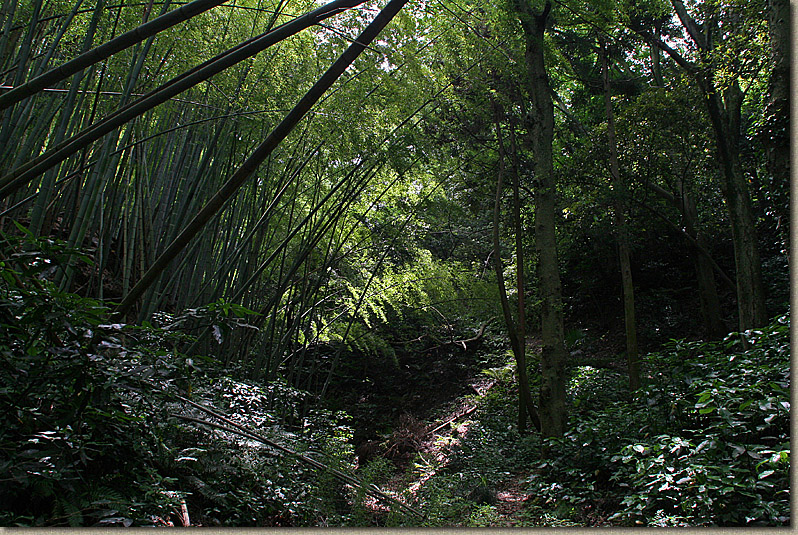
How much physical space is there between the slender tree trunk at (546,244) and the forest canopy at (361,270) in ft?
0.06

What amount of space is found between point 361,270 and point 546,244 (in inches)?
64.9

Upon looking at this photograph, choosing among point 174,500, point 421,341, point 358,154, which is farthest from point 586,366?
point 174,500

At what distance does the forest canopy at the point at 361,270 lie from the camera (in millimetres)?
1068

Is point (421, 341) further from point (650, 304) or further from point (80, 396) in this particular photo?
point (80, 396)

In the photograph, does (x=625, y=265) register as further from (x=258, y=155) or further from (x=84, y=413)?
(x=84, y=413)

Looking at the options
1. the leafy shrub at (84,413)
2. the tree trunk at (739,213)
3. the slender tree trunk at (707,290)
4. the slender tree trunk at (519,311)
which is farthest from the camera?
the slender tree trunk at (707,290)

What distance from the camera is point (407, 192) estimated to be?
381cm

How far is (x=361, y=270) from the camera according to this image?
4.36 m

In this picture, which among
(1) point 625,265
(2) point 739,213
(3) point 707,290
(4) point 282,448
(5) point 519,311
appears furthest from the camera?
(3) point 707,290

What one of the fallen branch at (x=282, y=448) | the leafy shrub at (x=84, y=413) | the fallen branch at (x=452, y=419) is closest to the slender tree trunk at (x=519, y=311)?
the fallen branch at (x=452, y=419)

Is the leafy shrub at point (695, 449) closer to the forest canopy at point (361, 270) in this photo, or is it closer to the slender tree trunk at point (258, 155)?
the forest canopy at point (361, 270)

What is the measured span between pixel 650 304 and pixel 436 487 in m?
4.39

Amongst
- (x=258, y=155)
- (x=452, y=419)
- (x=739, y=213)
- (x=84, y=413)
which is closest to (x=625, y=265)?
(x=739, y=213)

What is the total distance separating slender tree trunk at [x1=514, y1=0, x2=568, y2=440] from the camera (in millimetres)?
3311
